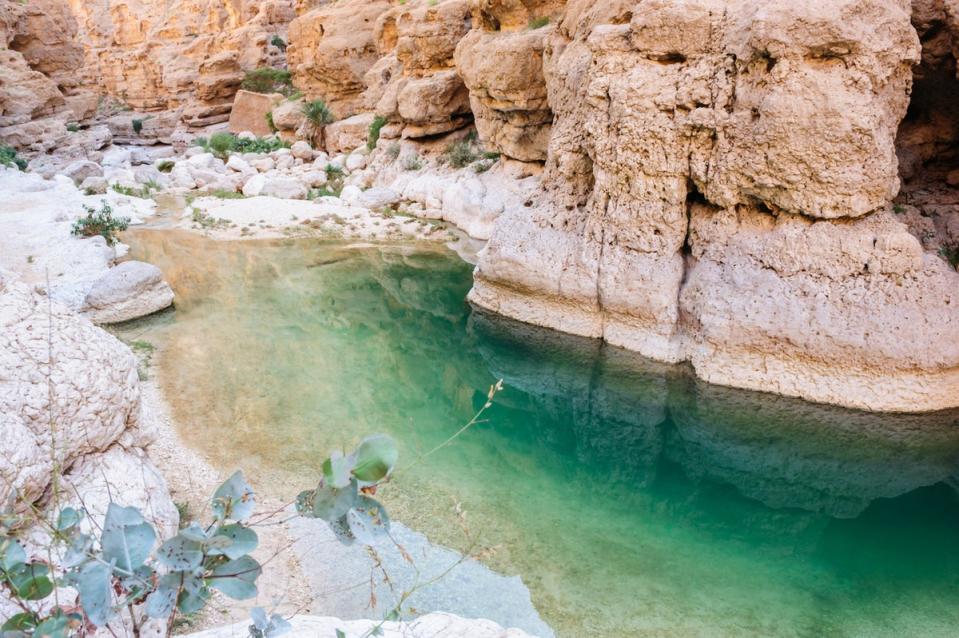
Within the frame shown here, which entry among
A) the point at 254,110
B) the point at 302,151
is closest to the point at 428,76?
the point at 302,151

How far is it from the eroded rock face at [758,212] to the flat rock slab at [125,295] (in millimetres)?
7424

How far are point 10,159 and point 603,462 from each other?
27.2m

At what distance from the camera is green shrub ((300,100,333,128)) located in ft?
95.4

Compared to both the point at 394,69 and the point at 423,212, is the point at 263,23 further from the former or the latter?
the point at 423,212

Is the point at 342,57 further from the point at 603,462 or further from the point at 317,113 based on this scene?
the point at 603,462

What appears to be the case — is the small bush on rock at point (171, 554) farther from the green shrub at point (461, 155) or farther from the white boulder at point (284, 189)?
the white boulder at point (284, 189)

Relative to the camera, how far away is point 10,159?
24.8 metres

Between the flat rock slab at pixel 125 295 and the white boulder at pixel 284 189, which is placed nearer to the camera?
the flat rock slab at pixel 125 295

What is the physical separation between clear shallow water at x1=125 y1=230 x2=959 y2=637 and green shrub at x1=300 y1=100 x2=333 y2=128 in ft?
60.5

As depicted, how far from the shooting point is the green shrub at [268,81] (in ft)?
117

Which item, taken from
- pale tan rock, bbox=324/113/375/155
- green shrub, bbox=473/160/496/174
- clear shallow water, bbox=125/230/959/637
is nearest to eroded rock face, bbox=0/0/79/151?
pale tan rock, bbox=324/113/375/155

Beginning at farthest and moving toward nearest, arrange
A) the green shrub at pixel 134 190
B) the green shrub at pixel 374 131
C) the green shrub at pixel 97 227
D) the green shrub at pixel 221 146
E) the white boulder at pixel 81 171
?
the green shrub at pixel 221 146
the green shrub at pixel 374 131
the white boulder at pixel 81 171
the green shrub at pixel 134 190
the green shrub at pixel 97 227

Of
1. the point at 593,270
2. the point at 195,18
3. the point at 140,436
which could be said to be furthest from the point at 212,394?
the point at 195,18

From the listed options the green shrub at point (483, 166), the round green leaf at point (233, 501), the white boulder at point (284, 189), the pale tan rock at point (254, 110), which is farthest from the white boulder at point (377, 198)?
the round green leaf at point (233, 501)
